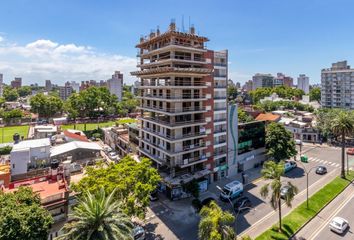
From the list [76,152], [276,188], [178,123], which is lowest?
[76,152]

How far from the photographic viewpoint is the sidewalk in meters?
33.4

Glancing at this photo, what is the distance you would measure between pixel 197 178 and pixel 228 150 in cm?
1164

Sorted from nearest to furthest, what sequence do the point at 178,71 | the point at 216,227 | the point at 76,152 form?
the point at 216,227, the point at 178,71, the point at 76,152

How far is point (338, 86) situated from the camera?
120 metres

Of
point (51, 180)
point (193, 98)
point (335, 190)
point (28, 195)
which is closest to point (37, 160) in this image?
point (51, 180)

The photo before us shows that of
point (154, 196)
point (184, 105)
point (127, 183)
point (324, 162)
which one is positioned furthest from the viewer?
point (324, 162)

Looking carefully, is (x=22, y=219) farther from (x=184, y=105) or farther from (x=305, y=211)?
(x=305, y=211)

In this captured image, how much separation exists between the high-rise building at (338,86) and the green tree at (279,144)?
86038 millimetres

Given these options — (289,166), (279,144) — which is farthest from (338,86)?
(279,144)

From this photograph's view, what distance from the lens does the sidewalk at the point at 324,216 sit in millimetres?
33375

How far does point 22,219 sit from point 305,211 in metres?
40.3

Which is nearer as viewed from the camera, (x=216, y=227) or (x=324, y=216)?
(x=216, y=227)

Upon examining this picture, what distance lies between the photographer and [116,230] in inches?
757

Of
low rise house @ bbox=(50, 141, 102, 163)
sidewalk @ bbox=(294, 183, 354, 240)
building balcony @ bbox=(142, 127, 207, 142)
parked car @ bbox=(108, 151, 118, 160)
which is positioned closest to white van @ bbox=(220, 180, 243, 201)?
building balcony @ bbox=(142, 127, 207, 142)
